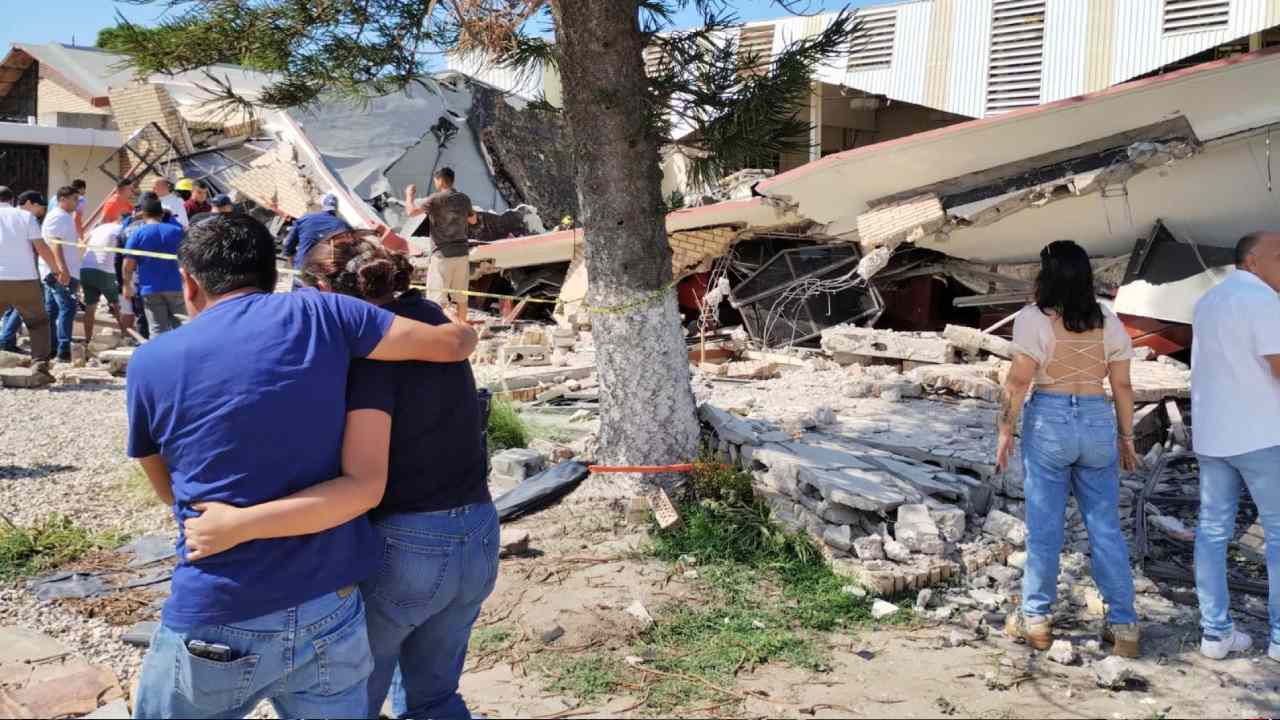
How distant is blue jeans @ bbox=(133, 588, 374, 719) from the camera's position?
7.48 feet

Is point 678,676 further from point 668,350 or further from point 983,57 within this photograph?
point 983,57

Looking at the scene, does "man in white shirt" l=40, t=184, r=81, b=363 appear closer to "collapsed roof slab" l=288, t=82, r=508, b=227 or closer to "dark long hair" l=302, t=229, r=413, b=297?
"collapsed roof slab" l=288, t=82, r=508, b=227

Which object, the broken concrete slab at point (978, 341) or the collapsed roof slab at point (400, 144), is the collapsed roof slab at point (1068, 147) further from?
the collapsed roof slab at point (400, 144)

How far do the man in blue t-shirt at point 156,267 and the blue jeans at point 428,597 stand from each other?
7540 millimetres

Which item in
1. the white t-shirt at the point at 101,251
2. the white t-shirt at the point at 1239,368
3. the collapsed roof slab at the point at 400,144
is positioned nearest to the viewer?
the white t-shirt at the point at 1239,368

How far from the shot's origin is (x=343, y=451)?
2.48 m

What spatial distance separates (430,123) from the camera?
64.6 feet

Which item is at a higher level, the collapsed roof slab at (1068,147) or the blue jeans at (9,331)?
the collapsed roof slab at (1068,147)

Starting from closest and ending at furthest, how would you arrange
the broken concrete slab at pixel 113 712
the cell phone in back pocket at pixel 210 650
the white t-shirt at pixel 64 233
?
the cell phone in back pocket at pixel 210 650
the broken concrete slab at pixel 113 712
the white t-shirt at pixel 64 233

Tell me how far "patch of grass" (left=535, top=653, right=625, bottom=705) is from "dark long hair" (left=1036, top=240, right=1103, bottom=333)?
2.34 meters

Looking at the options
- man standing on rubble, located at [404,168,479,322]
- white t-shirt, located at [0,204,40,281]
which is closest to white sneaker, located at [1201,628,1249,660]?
man standing on rubble, located at [404,168,479,322]

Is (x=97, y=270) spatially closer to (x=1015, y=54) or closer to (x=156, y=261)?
(x=156, y=261)

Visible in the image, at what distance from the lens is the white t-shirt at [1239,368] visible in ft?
13.8

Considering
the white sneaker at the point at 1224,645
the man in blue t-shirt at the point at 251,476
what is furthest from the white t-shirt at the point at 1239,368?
the man in blue t-shirt at the point at 251,476
